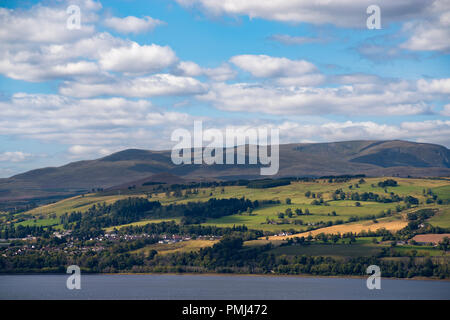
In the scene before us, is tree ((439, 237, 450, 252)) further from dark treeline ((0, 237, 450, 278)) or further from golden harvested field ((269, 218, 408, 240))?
golden harvested field ((269, 218, 408, 240))

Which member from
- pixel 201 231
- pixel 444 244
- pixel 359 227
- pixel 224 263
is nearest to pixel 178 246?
pixel 201 231

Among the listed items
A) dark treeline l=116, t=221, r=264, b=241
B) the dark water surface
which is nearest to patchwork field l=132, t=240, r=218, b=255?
dark treeline l=116, t=221, r=264, b=241

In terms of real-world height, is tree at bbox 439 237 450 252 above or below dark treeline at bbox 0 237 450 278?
above

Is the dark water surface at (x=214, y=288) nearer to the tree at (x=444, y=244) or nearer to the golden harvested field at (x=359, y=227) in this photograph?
the tree at (x=444, y=244)

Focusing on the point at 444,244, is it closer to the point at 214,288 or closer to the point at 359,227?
the point at 359,227
